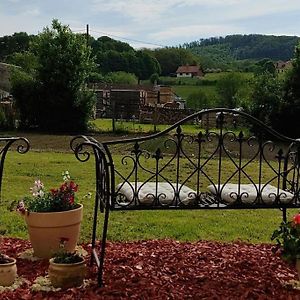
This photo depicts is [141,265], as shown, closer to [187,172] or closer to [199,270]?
[199,270]

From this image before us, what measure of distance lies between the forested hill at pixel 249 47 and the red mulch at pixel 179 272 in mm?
38617

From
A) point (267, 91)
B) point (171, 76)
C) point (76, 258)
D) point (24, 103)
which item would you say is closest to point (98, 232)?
point (76, 258)

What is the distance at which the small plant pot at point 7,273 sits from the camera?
10.8ft

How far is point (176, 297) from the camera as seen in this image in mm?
3188

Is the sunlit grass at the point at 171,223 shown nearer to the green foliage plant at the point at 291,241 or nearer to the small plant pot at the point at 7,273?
the small plant pot at the point at 7,273

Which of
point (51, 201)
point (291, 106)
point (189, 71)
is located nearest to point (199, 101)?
point (291, 106)

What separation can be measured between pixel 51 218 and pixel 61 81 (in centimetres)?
1693

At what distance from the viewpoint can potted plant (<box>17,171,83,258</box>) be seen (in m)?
3.81

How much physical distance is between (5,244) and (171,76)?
156 ft

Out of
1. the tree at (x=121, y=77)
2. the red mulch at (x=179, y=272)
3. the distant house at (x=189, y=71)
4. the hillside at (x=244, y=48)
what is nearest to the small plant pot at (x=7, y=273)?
the red mulch at (x=179, y=272)

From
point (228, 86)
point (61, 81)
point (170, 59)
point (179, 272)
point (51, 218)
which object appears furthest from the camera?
point (170, 59)

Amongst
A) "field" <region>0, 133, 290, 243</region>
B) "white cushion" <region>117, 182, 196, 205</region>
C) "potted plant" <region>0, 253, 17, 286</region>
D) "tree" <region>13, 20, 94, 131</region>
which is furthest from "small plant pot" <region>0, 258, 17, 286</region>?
"tree" <region>13, 20, 94, 131</region>

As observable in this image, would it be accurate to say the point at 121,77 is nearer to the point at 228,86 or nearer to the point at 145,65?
the point at 145,65

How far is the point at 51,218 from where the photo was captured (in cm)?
380
